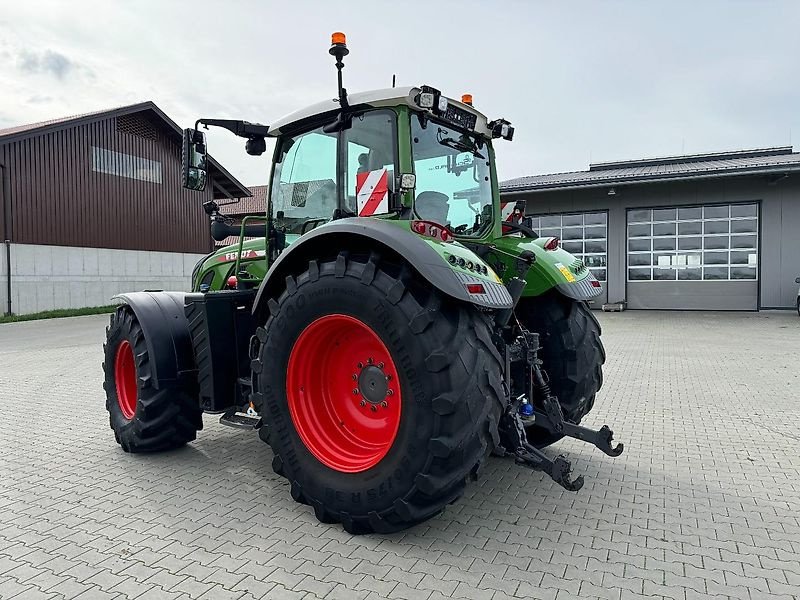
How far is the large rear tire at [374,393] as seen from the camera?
280 centimetres

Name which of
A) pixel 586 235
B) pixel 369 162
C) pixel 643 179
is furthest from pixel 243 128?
pixel 586 235

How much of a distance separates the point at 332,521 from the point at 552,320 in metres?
2.06

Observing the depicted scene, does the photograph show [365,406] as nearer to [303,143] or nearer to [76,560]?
[76,560]

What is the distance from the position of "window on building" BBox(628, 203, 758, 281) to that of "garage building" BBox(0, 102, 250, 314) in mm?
16129

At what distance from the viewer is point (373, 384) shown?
3.26 m

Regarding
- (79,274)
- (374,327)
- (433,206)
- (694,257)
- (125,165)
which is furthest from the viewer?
(125,165)

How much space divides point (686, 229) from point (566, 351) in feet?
52.0

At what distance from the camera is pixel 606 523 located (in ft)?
10.7

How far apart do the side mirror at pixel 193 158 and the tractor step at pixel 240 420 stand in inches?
63.0

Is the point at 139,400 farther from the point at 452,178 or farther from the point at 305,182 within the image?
the point at 452,178

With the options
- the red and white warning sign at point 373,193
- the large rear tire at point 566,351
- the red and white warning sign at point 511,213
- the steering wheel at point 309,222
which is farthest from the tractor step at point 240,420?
the red and white warning sign at point 511,213

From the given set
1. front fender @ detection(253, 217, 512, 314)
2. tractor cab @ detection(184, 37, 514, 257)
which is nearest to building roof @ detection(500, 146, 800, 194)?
tractor cab @ detection(184, 37, 514, 257)

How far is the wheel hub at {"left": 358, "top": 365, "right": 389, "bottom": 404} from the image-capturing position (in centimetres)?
322

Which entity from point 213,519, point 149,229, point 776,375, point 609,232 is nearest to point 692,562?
point 213,519
